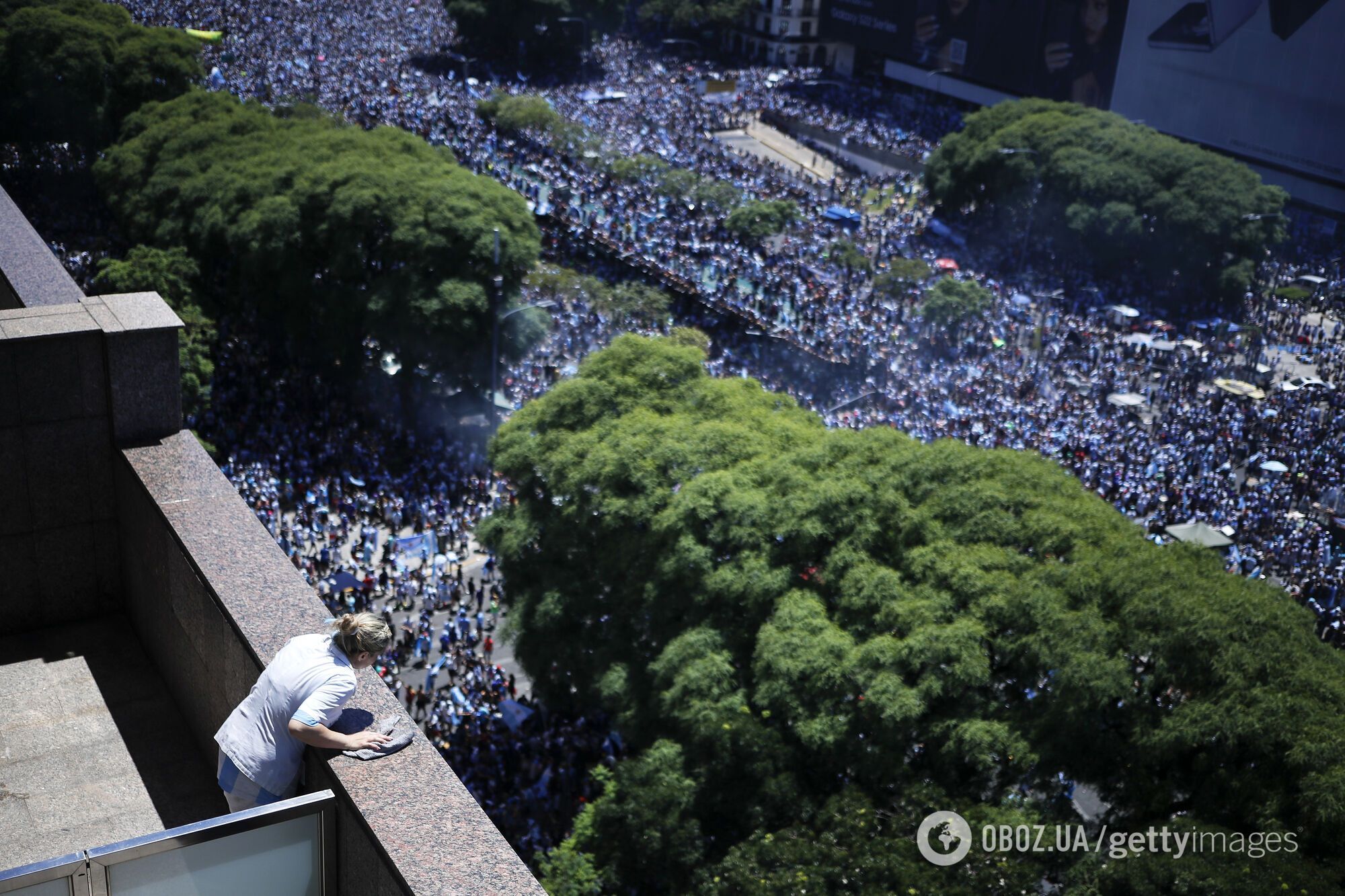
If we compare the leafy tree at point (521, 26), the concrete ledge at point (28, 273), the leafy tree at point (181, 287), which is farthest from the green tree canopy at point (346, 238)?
the leafy tree at point (521, 26)

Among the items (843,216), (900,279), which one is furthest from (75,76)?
(843,216)

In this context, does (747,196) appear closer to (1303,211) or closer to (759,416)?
(1303,211)

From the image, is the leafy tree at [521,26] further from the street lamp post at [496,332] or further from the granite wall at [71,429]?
the granite wall at [71,429]

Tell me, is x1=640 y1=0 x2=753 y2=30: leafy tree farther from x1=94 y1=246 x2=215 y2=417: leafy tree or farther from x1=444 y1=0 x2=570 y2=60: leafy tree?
x1=94 y1=246 x2=215 y2=417: leafy tree

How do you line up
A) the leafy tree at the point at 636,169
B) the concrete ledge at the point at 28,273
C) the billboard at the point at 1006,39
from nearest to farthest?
the concrete ledge at the point at 28,273
the leafy tree at the point at 636,169
the billboard at the point at 1006,39

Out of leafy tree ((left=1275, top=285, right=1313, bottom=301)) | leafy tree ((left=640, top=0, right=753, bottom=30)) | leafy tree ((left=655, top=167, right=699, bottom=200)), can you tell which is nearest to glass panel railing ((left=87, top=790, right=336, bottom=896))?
leafy tree ((left=655, top=167, right=699, bottom=200))
